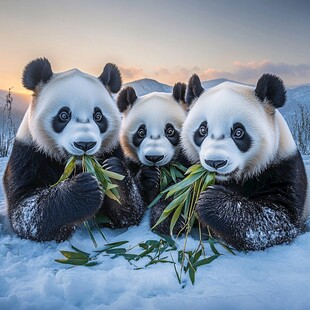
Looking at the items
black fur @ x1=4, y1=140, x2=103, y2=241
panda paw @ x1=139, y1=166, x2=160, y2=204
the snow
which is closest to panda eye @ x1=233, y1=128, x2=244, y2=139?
the snow

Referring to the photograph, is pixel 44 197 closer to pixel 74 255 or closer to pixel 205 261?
pixel 74 255

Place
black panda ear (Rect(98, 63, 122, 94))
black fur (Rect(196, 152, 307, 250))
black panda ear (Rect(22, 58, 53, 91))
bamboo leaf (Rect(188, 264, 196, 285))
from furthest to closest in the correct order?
black panda ear (Rect(98, 63, 122, 94)) → black panda ear (Rect(22, 58, 53, 91)) → black fur (Rect(196, 152, 307, 250)) → bamboo leaf (Rect(188, 264, 196, 285))

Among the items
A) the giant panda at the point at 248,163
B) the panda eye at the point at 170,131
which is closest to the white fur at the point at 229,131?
the giant panda at the point at 248,163

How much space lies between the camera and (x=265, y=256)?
2850mm

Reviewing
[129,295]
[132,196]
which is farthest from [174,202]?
[129,295]

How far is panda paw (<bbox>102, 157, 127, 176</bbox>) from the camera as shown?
334 cm

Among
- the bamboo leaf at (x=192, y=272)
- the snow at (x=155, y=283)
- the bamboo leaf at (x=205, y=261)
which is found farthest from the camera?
the bamboo leaf at (x=205, y=261)

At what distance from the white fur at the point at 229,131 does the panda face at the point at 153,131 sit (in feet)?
1.17

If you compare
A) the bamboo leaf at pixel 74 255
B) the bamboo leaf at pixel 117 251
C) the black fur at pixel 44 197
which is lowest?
the bamboo leaf at pixel 117 251

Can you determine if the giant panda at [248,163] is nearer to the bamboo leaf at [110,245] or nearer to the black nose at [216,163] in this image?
the black nose at [216,163]

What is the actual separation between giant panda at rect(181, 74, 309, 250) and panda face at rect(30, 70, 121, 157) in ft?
2.24

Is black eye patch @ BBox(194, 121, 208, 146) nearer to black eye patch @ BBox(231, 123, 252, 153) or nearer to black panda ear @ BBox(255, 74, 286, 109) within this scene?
black eye patch @ BBox(231, 123, 252, 153)

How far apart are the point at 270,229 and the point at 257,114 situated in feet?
2.66

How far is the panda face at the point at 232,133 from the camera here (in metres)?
2.88
